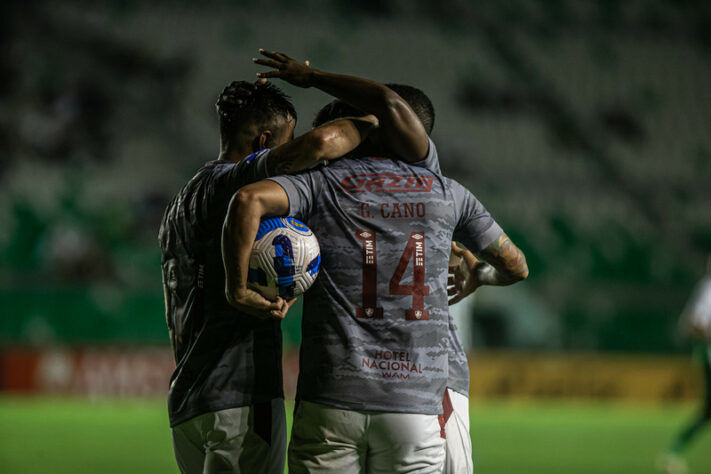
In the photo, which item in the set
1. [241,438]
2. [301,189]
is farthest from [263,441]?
[301,189]

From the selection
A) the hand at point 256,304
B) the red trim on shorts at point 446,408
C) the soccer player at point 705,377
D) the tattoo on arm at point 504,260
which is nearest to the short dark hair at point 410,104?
the tattoo on arm at point 504,260

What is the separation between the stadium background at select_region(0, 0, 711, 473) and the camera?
13102 millimetres

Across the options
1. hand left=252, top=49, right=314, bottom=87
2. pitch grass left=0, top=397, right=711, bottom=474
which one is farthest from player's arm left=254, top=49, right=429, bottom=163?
pitch grass left=0, top=397, right=711, bottom=474

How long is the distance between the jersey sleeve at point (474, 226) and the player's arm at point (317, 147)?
378 millimetres

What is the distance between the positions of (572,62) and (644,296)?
20.5 ft

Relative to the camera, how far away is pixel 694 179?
736 inches

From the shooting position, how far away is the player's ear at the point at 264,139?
10.6 ft

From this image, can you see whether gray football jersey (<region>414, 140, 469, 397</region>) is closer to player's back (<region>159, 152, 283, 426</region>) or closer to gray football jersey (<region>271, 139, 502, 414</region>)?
gray football jersey (<region>271, 139, 502, 414</region>)

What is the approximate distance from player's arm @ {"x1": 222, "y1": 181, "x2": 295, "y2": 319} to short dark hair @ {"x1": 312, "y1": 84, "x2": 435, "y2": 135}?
48 cm

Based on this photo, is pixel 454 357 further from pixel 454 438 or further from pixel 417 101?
pixel 417 101

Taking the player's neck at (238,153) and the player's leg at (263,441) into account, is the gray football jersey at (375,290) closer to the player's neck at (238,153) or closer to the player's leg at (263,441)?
the player's leg at (263,441)

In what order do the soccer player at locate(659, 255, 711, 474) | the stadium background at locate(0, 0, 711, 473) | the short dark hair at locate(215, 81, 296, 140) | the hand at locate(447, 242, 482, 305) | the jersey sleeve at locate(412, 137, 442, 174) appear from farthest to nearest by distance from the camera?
the stadium background at locate(0, 0, 711, 473), the soccer player at locate(659, 255, 711, 474), the hand at locate(447, 242, 482, 305), the short dark hair at locate(215, 81, 296, 140), the jersey sleeve at locate(412, 137, 442, 174)

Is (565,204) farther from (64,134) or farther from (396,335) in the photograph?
(396,335)

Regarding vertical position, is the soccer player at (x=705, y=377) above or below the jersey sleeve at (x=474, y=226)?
below
